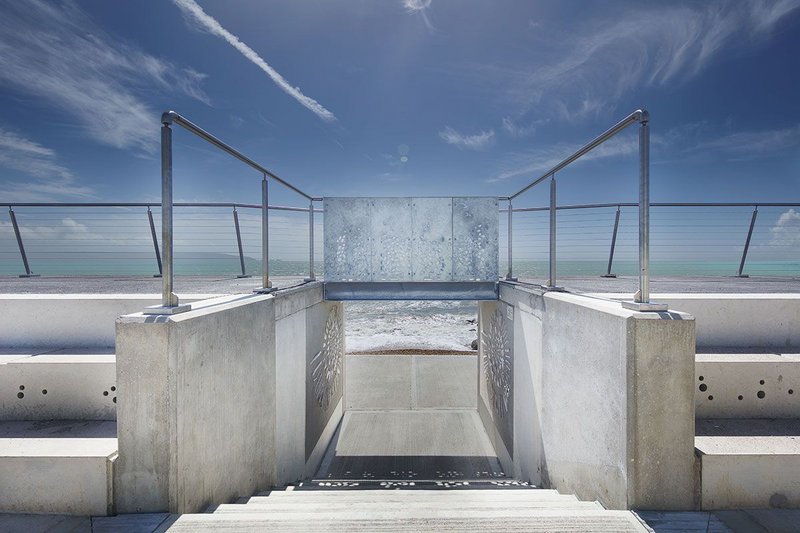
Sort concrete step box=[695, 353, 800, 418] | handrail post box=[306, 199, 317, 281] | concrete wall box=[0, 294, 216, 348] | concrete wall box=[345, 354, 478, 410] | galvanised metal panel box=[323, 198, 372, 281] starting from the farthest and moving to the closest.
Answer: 1. concrete wall box=[345, 354, 478, 410]
2. galvanised metal panel box=[323, 198, 372, 281]
3. handrail post box=[306, 199, 317, 281]
4. concrete wall box=[0, 294, 216, 348]
5. concrete step box=[695, 353, 800, 418]

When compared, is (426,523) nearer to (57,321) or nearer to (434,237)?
(57,321)

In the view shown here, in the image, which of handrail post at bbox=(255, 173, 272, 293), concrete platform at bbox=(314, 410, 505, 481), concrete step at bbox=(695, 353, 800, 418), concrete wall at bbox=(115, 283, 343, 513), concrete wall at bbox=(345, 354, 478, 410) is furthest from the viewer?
concrete wall at bbox=(345, 354, 478, 410)

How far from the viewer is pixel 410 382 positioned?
22.1 ft

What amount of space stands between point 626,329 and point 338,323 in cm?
450

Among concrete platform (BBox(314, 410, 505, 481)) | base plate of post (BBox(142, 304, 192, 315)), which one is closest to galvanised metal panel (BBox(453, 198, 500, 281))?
concrete platform (BBox(314, 410, 505, 481))

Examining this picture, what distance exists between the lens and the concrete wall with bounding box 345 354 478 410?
19.6 ft

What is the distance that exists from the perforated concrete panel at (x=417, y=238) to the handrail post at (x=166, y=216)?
2680 mm

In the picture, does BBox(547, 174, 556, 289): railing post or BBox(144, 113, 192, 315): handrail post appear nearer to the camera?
BBox(144, 113, 192, 315): handrail post

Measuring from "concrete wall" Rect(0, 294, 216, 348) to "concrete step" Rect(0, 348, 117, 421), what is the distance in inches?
21.6

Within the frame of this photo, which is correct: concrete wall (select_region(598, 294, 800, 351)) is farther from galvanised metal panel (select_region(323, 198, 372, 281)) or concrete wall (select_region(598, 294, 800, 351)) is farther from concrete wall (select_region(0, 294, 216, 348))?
concrete wall (select_region(0, 294, 216, 348))

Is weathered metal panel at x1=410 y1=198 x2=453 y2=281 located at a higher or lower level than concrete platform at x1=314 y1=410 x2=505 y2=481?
higher

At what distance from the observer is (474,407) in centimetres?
590

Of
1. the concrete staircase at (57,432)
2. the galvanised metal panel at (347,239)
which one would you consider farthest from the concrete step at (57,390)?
the galvanised metal panel at (347,239)

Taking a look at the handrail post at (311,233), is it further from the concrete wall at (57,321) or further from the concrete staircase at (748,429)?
the concrete staircase at (748,429)
